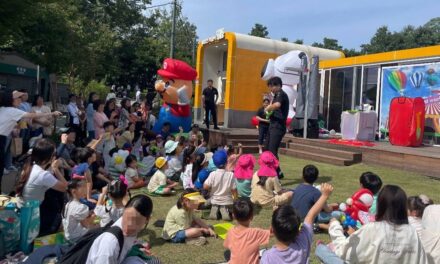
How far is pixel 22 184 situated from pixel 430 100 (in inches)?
435

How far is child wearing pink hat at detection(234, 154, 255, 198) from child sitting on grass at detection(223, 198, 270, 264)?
9.91ft

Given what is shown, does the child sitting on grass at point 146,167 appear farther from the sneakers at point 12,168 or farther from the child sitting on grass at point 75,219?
the child sitting on grass at point 75,219

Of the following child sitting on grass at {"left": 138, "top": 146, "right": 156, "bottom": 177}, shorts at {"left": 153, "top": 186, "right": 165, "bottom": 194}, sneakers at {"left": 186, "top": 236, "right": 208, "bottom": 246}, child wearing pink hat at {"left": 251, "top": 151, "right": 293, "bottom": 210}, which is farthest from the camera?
child sitting on grass at {"left": 138, "top": 146, "right": 156, "bottom": 177}

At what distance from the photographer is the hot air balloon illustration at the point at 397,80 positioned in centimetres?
1275

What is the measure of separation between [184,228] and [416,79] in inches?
388

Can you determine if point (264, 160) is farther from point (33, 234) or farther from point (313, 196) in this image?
point (33, 234)

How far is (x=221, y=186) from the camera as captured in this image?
636 centimetres

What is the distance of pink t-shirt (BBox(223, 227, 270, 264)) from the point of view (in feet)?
12.4

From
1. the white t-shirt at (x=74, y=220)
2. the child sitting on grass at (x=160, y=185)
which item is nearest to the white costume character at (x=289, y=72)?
the child sitting on grass at (x=160, y=185)

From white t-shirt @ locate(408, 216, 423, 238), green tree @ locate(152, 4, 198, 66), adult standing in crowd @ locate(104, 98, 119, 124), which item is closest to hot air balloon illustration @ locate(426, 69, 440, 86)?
adult standing in crowd @ locate(104, 98, 119, 124)

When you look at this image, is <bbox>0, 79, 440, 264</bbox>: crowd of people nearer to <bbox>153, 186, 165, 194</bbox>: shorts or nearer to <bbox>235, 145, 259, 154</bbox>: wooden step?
<bbox>153, 186, 165, 194</bbox>: shorts

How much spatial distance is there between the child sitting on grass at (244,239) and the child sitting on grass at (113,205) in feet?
4.18

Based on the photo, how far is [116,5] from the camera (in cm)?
3344

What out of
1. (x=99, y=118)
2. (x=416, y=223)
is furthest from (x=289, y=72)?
(x=416, y=223)
